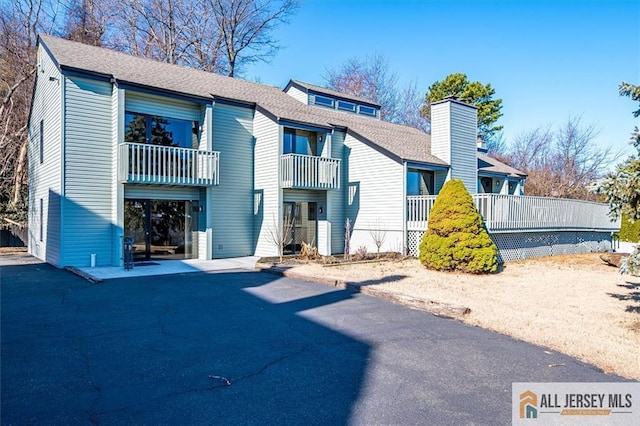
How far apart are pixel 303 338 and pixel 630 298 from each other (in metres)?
7.17

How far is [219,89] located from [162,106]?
3.14 metres

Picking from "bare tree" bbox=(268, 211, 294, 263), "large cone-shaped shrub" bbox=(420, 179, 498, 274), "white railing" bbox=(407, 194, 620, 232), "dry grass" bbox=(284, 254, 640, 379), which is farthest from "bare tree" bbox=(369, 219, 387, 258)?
"large cone-shaped shrub" bbox=(420, 179, 498, 274)

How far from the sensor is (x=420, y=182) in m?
17.3

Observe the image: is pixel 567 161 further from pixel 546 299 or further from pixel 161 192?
pixel 161 192

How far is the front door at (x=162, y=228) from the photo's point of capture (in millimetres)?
13055

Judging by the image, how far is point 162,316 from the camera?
21.6 ft

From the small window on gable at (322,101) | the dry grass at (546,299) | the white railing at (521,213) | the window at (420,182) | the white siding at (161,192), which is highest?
the small window on gable at (322,101)

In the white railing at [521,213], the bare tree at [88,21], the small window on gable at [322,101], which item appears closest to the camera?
the white railing at [521,213]

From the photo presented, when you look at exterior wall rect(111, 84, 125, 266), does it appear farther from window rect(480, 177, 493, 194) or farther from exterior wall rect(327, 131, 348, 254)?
window rect(480, 177, 493, 194)

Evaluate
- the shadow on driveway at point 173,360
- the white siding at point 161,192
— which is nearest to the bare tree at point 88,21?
the white siding at point 161,192

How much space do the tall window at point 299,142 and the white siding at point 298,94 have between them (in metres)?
4.54

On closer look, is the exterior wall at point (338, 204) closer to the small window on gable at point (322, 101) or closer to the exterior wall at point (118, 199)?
the small window on gable at point (322, 101)

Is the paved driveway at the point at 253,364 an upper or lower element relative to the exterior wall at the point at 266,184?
lower

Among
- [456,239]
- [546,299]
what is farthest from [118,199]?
[546,299]
